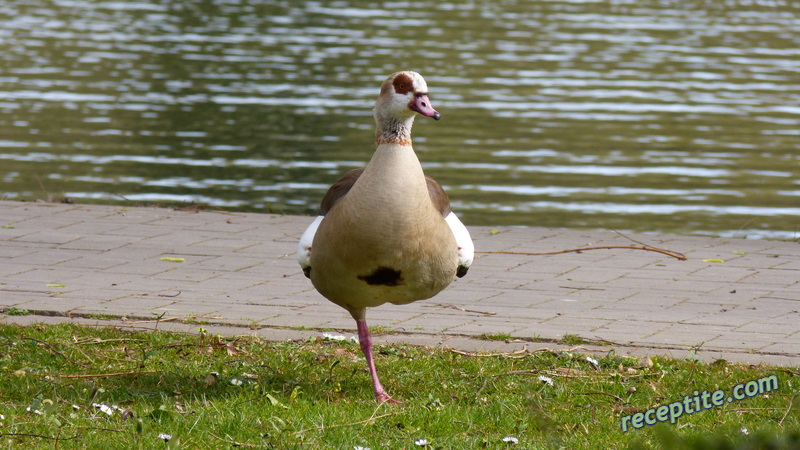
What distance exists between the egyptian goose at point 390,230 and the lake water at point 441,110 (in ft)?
21.5

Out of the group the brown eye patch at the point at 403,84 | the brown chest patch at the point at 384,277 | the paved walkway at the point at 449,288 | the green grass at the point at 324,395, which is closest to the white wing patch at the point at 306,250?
the brown chest patch at the point at 384,277

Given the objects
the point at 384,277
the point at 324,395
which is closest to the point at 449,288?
the point at 324,395

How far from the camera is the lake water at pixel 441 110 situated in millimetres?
13336

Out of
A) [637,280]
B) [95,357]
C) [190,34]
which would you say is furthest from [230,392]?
[190,34]

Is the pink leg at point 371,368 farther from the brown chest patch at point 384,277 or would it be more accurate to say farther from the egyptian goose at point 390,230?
the brown chest patch at point 384,277

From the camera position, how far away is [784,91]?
20.4m

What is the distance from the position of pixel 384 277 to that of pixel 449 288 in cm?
281

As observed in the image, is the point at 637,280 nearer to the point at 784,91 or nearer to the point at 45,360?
the point at 45,360

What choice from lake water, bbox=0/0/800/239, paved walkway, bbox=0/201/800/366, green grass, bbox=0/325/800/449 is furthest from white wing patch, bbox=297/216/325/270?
lake water, bbox=0/0/800/239

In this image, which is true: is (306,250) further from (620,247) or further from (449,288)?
(620,247)

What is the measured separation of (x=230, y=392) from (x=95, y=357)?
0.97 metres

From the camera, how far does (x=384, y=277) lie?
17.6 ft

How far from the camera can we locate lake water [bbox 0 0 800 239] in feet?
43.8

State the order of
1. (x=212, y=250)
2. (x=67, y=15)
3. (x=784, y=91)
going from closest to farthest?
1. (x=212, y=250)
2. (x=784, y=91)
3. (x=67, y=15)
